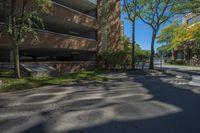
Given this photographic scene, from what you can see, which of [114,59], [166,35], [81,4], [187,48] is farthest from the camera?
[166,35]

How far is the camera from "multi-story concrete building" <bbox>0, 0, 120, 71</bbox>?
57.8 feet

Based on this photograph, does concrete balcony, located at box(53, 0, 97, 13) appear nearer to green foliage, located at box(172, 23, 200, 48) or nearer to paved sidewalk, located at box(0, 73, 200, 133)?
paved sidewalk, located at box(0, 73, 200, 133)

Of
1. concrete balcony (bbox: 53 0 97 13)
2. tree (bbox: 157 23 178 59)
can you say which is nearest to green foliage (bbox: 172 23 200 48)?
tree (bbox: 157 23 178 59)

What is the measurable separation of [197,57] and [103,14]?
2370 centimetres

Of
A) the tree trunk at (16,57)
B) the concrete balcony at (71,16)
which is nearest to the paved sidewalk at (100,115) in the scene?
the tree trunk at (16,57)

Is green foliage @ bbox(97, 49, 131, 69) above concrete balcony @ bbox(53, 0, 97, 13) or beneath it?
beneath

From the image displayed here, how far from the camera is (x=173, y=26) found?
49.5m

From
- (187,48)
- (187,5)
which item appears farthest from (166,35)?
(187,5)

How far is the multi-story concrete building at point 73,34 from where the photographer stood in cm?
1762

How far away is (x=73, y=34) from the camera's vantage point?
Answer: 83.9 feet

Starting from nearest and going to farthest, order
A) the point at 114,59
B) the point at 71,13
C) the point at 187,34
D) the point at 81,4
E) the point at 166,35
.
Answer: the point at 71,13 < the point at 114,59 < the point at 81,4 < the point at 187,34 < the point at 166,35

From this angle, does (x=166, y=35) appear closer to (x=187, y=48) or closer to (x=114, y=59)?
(x=187, y=48)

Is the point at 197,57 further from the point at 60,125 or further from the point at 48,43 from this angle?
the point at 60,125

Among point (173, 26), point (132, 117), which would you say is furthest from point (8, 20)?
point (173, 26)
